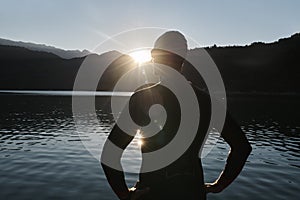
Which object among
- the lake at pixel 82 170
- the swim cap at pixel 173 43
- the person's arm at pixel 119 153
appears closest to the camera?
the person's arm at pixel 119 153

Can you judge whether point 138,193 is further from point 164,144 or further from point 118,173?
point 164,144

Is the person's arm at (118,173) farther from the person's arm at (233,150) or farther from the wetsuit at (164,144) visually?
the person's arm at (233,150)

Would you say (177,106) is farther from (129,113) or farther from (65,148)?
(65,148)

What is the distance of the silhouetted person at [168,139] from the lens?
2822 mm

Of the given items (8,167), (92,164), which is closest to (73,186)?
(92,164)

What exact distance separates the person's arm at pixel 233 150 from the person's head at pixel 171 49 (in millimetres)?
772

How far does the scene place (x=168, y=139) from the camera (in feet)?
9.60

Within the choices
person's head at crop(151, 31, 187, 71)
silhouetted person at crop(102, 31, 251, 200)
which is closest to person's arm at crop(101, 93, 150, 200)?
silhouetted person at crop(102, 31, 251, 200)

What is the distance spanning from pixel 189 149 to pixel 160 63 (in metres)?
0.93

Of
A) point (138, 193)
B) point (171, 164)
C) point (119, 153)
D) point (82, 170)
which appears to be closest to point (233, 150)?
point (171, 164)

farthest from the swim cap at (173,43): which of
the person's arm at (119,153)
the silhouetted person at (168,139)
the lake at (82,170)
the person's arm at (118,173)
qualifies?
the lake at (82,170)

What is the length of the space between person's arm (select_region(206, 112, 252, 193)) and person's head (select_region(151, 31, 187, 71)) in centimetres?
77

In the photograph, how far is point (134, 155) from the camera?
2322cm

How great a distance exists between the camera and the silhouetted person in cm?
282
